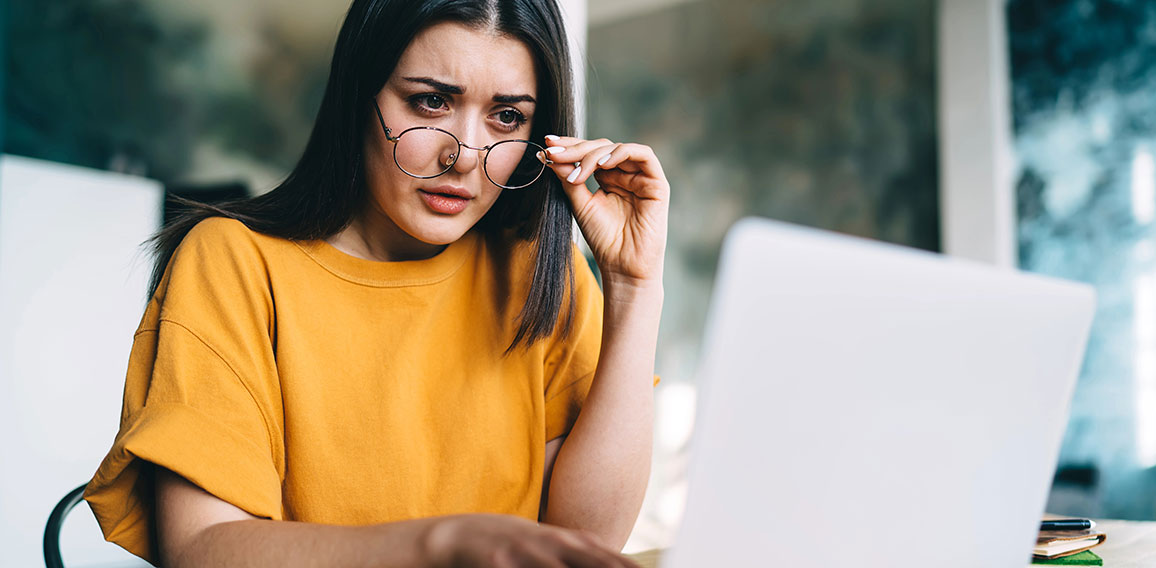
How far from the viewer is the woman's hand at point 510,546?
497 mm

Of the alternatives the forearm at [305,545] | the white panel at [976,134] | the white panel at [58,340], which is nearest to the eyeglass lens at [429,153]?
the forearm at [305,545]

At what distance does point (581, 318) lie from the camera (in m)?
1.26

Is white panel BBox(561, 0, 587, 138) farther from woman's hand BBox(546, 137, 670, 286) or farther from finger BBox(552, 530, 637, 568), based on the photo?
finger BBox(552, 530, 637, 568)

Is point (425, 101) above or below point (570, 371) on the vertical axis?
above

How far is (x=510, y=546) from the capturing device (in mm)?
519

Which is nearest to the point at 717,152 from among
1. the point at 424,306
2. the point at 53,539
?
the point at 424,306

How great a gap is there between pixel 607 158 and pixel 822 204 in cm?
353

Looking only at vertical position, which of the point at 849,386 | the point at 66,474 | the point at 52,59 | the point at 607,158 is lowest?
the point at 66,474

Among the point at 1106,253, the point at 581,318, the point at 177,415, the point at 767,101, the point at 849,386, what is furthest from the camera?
the point at 767,101

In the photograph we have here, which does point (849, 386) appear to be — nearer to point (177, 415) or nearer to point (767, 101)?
point (177, 415)

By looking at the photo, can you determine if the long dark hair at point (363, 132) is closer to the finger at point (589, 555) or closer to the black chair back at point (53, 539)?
the black chair back at point (53, 539)

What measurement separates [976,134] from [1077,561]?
3.04 meters

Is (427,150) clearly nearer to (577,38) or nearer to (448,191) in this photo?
(448,191)

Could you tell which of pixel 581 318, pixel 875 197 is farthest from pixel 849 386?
pixel 875 197
